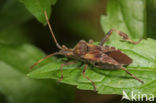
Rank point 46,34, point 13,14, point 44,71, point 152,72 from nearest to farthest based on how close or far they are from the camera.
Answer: point 152,72, point 44,71, point 13,14, point 46,34

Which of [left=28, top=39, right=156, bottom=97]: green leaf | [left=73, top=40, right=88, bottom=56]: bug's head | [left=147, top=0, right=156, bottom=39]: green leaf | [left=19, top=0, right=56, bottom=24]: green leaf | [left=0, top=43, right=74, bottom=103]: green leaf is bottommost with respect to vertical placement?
[left=0, top=43, right=74, bottom=103]: green leaf

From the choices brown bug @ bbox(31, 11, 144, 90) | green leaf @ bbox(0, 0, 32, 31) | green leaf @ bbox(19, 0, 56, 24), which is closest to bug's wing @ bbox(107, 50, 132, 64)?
brown bug @ bbox(31, 11, 144, 90)

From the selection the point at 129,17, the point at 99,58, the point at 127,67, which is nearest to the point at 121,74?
the point at 127,67

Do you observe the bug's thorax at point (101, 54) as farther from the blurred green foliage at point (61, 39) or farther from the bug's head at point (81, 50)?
the blurred green foliage at point (61, 39)

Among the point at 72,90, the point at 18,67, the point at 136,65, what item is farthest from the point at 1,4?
the point at 136,65

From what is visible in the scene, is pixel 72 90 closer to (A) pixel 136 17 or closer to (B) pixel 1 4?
(A) pixel 136 17

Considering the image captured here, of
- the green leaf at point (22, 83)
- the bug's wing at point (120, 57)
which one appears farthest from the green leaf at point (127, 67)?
the green leaf at point (22, 83)

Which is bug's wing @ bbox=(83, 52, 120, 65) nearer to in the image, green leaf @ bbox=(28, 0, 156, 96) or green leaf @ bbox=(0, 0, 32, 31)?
green leaf @ bbox=(28, 0, 156, 96)
